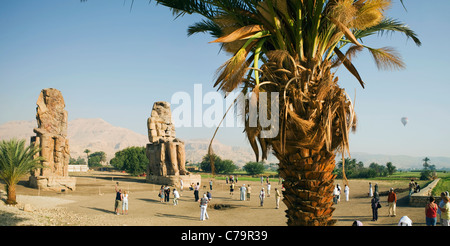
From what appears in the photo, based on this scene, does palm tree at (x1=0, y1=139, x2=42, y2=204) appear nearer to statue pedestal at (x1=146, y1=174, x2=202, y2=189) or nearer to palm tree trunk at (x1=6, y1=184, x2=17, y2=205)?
palm tree trunk at (x1=6, y1=184, x2=17, y2=205)

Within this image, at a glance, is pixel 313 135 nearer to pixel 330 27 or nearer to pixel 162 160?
pixel 330 27

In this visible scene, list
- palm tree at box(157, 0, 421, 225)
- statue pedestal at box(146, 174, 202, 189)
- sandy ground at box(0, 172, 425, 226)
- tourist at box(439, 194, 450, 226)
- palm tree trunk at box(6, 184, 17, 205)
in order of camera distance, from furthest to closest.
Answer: statue pedestal at box(146, 174, 202, 189) < palm tree trunk at box(6, 184, 17, 205) < sandy ground at box(0, 172, 425, 226) < tourist at box(439, 194, 450, 226) < palm tree at box(157, 0, 421, 225)

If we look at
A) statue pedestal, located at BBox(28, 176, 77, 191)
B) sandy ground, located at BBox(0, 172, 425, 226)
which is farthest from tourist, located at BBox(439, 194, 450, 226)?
statue pedestal, located at BBox(28, 176, 77, 191)

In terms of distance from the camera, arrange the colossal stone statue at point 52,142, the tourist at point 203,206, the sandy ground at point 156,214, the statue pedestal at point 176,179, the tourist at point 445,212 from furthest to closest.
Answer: the statue pedestal at point 176,179
the colossal stone statue at point 52,142
the tourist at point 203,206
the sandy ground at point 156,214
the tourist at point 445,212

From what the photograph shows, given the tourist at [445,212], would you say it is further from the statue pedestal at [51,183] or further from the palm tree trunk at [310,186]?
the statue pedestal at [51,183]

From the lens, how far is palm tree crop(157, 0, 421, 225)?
406 cm

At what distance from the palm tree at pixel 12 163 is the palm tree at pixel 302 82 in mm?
17452

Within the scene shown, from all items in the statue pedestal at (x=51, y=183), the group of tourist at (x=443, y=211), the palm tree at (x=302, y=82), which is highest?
the palm tree at (x=302, y=82)

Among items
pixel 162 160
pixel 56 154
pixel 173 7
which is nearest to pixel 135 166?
pixel 162 160

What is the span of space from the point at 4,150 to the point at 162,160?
15741 millimetres

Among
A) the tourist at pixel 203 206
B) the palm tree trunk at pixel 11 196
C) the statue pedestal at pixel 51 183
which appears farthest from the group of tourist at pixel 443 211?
the statue pedestal at pixel 51 183

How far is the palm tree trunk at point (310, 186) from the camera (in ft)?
13.8

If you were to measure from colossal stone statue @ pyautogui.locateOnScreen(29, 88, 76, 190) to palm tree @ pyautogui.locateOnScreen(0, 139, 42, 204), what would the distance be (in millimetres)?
5730

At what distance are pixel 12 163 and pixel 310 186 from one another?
18952mm
